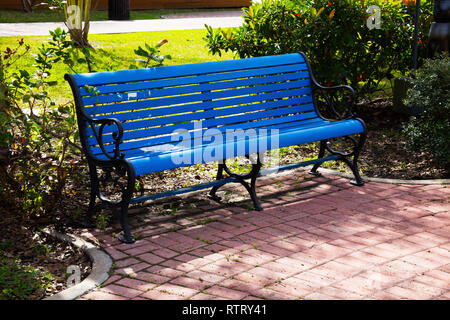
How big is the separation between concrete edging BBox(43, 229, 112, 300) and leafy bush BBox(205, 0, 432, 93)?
354 centimetres

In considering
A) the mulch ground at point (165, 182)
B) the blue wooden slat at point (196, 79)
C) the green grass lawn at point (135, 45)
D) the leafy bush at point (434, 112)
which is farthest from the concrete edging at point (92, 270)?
the green grass lawn at point (135, 45)

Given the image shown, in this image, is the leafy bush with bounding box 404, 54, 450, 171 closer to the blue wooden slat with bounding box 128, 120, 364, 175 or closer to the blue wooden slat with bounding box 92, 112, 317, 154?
the blue wooden slat with bounding box 128, 120, 364, 175

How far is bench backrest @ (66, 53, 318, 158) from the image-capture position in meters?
5.20

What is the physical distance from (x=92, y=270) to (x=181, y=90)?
1.88 metres

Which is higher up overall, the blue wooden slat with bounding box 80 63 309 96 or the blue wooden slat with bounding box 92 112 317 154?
the blue wooden slat with bounding box 80 63 309 96

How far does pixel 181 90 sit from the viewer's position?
222 inches

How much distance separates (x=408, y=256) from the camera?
181 inches

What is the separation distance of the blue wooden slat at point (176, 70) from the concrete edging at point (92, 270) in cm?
114

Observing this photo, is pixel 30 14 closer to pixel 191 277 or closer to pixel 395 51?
pixel 395 51

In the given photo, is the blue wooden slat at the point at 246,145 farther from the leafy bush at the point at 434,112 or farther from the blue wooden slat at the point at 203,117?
the leafy bush at the point at 434,112

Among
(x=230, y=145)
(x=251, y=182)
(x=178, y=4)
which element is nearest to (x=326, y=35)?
(x=251, y=182)

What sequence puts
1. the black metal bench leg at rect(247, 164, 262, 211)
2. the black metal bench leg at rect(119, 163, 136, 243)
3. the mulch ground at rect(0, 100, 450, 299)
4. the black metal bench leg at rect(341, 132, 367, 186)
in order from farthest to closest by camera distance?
the black metal bench leg at rect(341, 132, 367, 186) < the black metal bench leg at rect(247, 164, 262, 211) < the black metal bench leg at rect(119, 163, 136, 243) < the mulch ground at rect(0, 100, 450, 299)

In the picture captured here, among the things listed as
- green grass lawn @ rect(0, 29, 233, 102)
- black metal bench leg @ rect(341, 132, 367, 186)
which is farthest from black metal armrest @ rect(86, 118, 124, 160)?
green grass lawn @ rect(0, 29, 233, 102)

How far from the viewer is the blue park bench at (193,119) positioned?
5.05 meters
